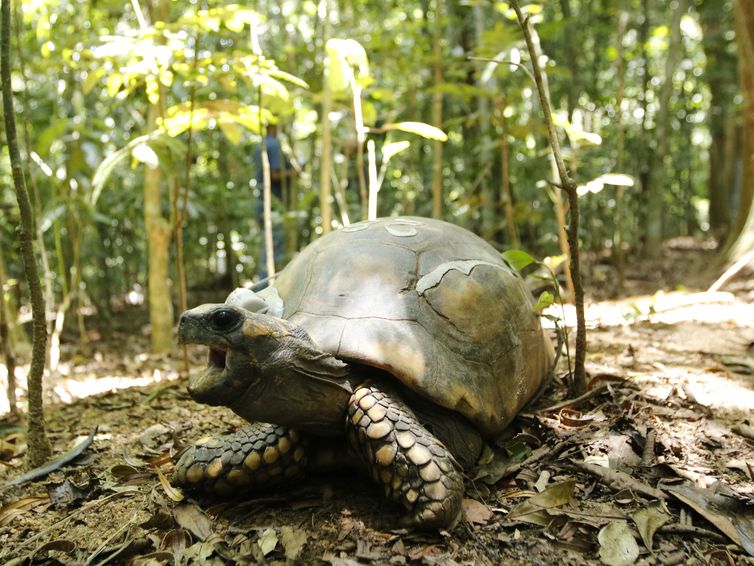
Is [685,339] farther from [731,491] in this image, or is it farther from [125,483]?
[125,483]

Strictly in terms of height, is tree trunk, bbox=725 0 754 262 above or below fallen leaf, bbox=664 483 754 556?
above

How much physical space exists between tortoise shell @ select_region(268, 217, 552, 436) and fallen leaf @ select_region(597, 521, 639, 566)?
499 millimetres

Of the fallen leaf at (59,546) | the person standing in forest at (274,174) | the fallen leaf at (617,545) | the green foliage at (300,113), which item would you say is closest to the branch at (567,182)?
the green foliage at (300,113)

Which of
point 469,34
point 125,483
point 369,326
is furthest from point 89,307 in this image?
point 369,326

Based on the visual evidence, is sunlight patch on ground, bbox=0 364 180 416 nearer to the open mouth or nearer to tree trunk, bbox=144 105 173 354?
tree trunk, bbox=144 105 173 354

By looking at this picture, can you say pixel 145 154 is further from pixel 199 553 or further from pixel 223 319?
pixel 199 553

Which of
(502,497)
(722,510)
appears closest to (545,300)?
(502,497)

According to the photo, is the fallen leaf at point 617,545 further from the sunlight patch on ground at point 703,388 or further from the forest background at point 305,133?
the forest background at point 305,133

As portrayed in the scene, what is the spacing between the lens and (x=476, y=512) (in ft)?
5.63

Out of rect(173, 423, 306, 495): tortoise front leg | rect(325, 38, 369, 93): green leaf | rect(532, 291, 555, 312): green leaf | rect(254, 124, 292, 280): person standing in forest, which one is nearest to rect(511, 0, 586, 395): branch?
rect(532, 291, 555, 312): green leaf

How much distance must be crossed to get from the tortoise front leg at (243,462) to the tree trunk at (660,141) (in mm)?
7324

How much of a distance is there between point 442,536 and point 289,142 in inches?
171

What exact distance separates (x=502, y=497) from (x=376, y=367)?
0.57 m

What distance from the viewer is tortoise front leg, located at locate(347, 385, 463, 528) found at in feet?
5.22
